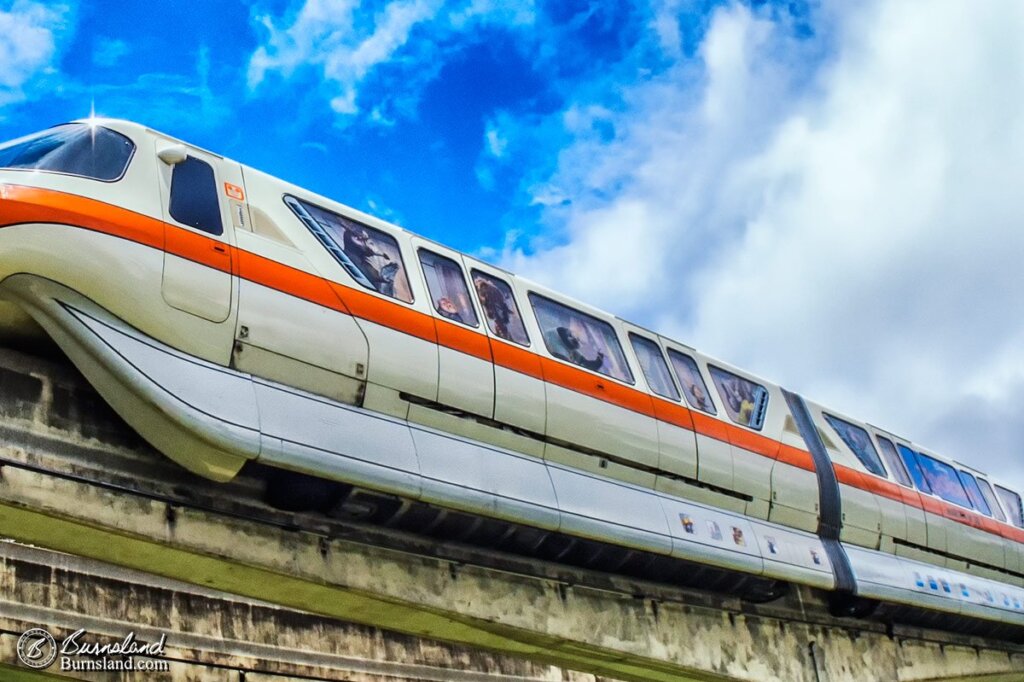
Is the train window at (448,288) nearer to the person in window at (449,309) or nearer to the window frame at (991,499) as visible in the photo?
the person in window at (449,309)

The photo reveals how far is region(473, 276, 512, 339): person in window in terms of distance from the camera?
10008 mm

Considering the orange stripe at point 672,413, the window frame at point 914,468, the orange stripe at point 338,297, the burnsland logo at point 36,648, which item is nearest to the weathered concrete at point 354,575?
the orange stripe at point 338,297

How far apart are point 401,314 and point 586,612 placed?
12.0 ft

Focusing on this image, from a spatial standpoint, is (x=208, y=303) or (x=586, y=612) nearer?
(x=208, y=303)

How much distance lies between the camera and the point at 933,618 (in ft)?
50.6

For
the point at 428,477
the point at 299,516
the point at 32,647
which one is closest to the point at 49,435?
the point at 299,516

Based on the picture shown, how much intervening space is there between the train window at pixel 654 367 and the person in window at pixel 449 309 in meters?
2.74

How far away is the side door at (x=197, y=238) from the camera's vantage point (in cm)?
761

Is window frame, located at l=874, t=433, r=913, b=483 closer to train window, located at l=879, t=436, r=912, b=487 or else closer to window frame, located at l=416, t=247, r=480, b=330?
train window, located at l=879, t=436, r=912, b=487

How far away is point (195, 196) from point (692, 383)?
627 centimetres

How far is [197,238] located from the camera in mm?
7891

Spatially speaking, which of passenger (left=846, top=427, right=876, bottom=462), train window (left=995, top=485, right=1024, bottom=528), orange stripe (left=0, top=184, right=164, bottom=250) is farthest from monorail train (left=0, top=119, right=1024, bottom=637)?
train window (left=995, top=485, right=1024, bottom=528)

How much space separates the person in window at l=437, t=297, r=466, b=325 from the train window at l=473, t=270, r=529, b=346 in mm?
367

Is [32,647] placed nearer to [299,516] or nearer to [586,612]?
[299,516]
